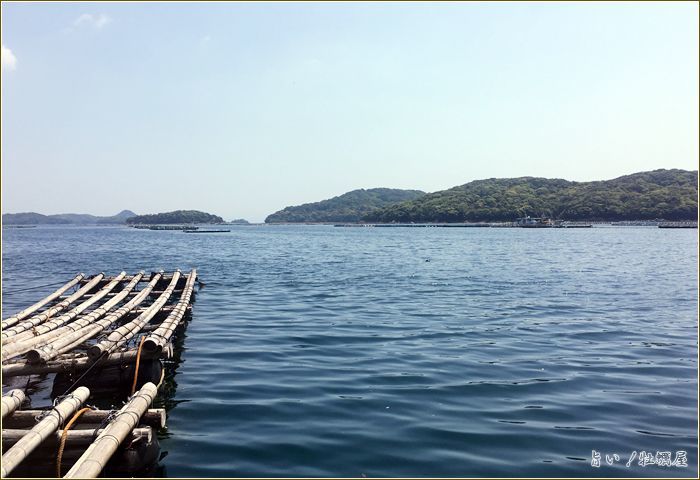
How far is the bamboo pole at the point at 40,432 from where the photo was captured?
6.65m

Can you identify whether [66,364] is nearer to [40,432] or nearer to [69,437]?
[69,437]

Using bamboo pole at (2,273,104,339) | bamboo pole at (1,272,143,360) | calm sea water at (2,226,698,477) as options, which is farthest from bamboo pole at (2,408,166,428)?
bamboo pole at (2,273,104,339)

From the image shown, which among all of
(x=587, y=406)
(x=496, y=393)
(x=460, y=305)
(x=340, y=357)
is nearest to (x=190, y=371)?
(x=340, y=357)

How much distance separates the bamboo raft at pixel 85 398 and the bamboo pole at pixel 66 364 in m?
0.02

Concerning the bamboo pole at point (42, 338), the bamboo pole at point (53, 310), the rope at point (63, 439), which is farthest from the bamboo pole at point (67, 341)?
the rope at point (63, 439)

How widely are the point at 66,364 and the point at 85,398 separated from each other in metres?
2.66

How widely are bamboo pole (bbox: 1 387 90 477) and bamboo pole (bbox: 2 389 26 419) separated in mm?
778

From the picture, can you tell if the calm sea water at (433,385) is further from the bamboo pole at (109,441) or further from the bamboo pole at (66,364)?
the bamboo pole at (66,364)

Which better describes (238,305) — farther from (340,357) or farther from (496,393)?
(496,393)

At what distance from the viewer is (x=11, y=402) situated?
8234 mm

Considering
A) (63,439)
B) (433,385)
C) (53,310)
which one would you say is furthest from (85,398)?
(53,310)

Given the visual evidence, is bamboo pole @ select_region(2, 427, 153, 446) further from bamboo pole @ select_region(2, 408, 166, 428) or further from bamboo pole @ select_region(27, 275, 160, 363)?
bamboo pole @ select_region(27, 275, 160, 363)

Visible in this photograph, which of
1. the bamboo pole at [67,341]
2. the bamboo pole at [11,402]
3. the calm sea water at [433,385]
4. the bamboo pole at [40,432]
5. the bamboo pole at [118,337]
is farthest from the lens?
the bamboo pole at [118,337]

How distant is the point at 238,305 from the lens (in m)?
24.8
